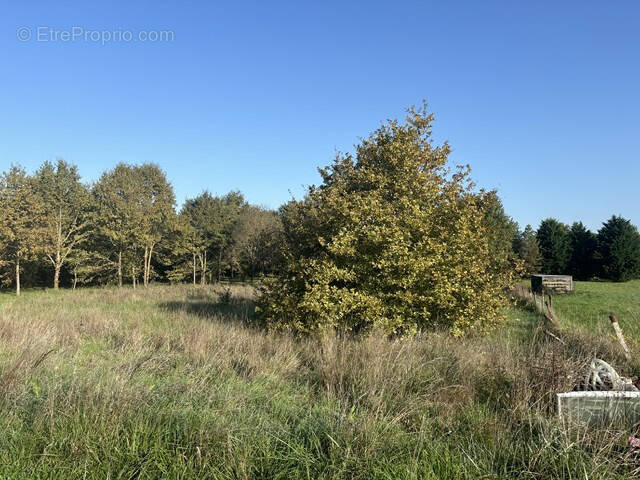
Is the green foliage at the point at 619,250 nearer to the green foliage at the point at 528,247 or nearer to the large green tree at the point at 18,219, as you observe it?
the green foliage at the point at 528,247

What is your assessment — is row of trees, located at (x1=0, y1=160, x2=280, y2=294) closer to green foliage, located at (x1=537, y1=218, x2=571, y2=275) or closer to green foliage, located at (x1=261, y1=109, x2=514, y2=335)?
green foliage, located at (x1=261, y1=109, x2=514, y2=335)

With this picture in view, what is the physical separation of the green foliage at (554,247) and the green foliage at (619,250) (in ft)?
9.81

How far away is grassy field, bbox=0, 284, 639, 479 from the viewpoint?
2.95 metres

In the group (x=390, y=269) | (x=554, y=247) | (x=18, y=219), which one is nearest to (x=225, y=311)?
(x=390, y=269)

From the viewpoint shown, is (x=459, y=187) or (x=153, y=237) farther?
(x=153, y=237)

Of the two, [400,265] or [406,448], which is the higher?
[400,265]

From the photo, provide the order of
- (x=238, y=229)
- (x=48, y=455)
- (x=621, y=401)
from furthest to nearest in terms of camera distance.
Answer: (x=238, y=229) < (x=621, y=401) < (x=48, y=455)

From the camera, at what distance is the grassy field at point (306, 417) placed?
2949 mm

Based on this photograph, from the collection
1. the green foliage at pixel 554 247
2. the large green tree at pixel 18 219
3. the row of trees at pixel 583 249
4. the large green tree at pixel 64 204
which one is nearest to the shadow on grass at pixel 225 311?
the large green tree at pixel 18 219

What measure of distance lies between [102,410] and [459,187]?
387 inches

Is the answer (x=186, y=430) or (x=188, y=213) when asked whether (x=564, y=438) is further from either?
(x=188, y=213)

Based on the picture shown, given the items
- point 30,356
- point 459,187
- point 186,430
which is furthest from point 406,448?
point 459,187

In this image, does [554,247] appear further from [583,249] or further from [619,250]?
[619,250]

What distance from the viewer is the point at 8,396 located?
3.90 meters
